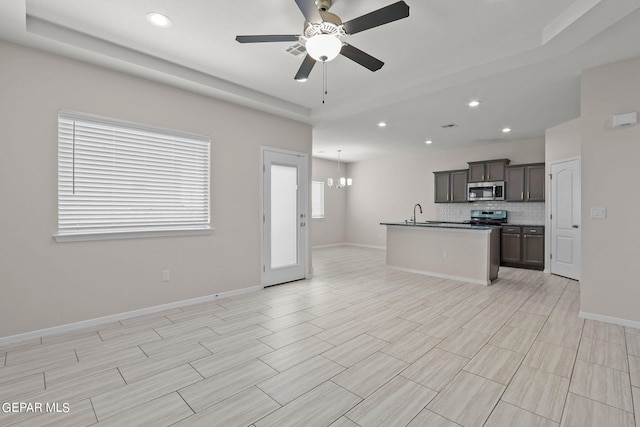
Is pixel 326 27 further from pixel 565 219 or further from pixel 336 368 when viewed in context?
pixel 565 219

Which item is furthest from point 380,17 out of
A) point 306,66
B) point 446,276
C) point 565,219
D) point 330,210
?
point 330,210

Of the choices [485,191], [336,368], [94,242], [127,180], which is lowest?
[336,368]

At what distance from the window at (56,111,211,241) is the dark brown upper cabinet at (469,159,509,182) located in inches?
242

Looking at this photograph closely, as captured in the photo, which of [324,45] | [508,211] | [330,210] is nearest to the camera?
[324,45]

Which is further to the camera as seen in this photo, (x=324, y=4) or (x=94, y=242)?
(x=94, y=242)

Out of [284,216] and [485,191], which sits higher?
[485,191]

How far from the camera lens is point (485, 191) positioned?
273 inches

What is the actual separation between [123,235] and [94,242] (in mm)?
271

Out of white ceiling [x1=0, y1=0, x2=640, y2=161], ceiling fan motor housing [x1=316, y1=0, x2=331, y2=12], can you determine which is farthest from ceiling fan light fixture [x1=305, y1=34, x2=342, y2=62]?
white ceiling [x1=0, y1=0, x2=640, y2=161]

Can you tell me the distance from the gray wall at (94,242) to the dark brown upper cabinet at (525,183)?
Result: 5848mm

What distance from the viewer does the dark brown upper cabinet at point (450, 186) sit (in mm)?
7398

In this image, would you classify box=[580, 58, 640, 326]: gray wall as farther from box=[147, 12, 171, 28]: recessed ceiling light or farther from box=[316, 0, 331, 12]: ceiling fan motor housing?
box=[147, 12, 171, 28]: recessed ceiling light

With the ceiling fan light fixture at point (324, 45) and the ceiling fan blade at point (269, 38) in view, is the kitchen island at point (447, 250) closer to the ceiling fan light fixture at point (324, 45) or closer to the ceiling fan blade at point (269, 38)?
the ceiling fan light fixture at point (324, 45)

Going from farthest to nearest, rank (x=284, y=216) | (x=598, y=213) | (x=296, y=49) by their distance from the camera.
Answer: (x=284, y=216)
(x=598, y=213)
(x=296, y=49)
